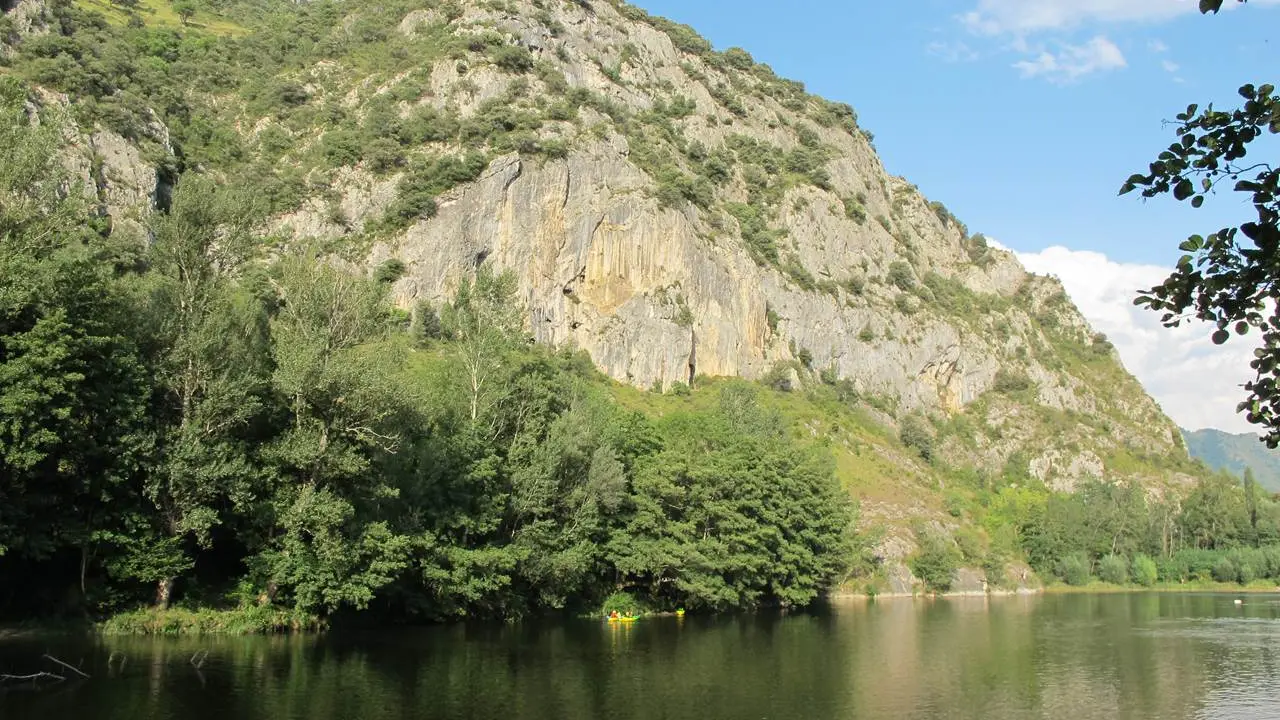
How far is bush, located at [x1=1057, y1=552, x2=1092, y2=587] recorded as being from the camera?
4892 inches

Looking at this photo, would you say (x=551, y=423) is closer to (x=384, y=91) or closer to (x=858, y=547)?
(x=858, y=547)

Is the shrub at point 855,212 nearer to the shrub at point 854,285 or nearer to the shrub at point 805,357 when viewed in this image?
the shrub at point 854,285

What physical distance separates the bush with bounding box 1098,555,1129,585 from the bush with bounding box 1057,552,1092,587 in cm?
447

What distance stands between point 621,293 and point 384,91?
46.6m

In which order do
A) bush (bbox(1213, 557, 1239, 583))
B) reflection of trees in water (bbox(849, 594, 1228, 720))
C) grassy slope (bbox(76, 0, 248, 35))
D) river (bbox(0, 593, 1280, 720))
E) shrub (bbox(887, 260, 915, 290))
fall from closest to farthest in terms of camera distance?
river (bbox(0, 593, 1280, 720))
reflection of trees in water (bbox(849, 594, 1228, 720))
bush (bbox(1213, 557, 1239, 583))
grassy slope (bbox(76, 0, 248, 35))
shrub (bbox(887, 260, 915, 290))

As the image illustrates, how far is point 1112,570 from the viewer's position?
12781 cm

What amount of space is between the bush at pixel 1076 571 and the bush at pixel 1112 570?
447cm

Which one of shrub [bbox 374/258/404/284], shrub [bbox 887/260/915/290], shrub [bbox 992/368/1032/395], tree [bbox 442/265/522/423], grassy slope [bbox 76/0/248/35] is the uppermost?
grassy slope [bbox 76/0/248/35]

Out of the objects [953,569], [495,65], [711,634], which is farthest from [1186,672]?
[495,65]

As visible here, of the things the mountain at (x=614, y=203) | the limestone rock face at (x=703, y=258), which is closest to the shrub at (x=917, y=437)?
the mountain at (x=614, y=203)

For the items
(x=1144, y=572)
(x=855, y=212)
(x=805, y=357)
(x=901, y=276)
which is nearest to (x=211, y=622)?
(x=805, y=357)

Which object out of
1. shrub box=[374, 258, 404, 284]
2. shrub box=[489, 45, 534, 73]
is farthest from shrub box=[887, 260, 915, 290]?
shrub box=[374, 258, 404, 284]

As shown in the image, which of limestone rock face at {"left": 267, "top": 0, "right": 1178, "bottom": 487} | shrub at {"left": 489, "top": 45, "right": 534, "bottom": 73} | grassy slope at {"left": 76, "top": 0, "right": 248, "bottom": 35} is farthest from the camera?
grassy slope at {"left": 76, "top": 0, "right": 248, "bottom": 35}

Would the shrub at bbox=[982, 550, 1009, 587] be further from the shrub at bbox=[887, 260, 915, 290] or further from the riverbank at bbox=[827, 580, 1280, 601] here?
the shrub at bbox=[887, 260, 915, 290]
